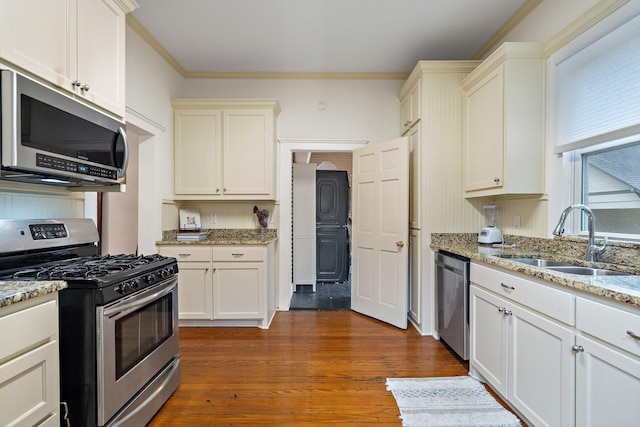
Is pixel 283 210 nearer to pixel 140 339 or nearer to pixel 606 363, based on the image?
pixel 140 339

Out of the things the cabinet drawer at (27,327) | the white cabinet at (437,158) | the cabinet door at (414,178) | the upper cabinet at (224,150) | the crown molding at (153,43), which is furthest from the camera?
the upper cabinet at (224,150)

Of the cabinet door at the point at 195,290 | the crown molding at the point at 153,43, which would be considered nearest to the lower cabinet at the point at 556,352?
the cabinet door at the point at 195,290

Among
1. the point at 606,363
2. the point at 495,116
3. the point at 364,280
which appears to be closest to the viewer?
the point at 606,363

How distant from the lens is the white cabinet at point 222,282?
3.05 meters

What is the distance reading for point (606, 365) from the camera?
1.17 meters

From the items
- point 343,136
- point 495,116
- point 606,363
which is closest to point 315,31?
point 343,136

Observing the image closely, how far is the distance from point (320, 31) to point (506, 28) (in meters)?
1.65

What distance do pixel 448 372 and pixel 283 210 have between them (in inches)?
91.6

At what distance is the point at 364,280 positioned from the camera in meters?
3.46

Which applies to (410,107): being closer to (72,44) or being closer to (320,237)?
(320,237)

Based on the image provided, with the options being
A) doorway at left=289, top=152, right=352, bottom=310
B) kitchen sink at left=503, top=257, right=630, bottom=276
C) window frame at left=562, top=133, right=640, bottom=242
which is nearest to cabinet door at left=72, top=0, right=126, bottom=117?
kitchen sink at left=503, top=257, right=630, bottom=276

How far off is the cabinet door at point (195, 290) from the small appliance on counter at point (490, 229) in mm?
2606

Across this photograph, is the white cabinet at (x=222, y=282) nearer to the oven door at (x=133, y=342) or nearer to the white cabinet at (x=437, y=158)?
the oven door at (x=133, y=342)

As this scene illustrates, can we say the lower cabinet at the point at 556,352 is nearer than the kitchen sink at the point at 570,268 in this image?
Yes
